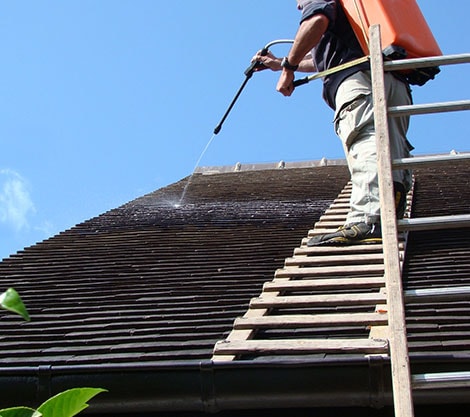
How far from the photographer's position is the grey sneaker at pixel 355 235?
4.60 metres

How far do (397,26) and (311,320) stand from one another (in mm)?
1590

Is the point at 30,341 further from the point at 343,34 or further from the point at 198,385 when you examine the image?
the point at 343,34

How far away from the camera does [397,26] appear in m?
4.12

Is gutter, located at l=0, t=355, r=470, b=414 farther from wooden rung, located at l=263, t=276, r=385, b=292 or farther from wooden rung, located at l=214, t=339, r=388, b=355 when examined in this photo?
wooden rung, located at l=263, t=276, r=385, b=292

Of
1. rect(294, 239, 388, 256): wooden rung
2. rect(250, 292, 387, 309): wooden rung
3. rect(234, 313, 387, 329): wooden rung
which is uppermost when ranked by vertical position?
rect(294, 239, 388, 256): wooden rung

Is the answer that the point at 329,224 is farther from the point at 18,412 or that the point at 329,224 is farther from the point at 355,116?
the point at 18,412

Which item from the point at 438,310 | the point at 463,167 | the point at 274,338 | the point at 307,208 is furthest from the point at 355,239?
the point at 463,167

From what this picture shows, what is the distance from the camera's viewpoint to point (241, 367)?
304 centimetres

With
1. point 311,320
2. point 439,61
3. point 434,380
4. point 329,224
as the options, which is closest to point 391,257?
point 434,380

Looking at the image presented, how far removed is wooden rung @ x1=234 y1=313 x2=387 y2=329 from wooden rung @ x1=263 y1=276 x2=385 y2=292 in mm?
402

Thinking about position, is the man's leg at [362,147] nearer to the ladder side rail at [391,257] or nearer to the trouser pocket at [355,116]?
the trouser pocket at [355,116]

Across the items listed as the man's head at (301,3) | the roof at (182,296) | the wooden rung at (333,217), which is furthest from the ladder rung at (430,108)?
the wooden rung at (333,217)

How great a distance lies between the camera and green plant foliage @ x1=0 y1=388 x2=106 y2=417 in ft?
4.49

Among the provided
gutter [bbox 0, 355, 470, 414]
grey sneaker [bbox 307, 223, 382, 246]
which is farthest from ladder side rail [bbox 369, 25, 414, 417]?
grey sneaker [bbox 307, 223, 382, 246]
